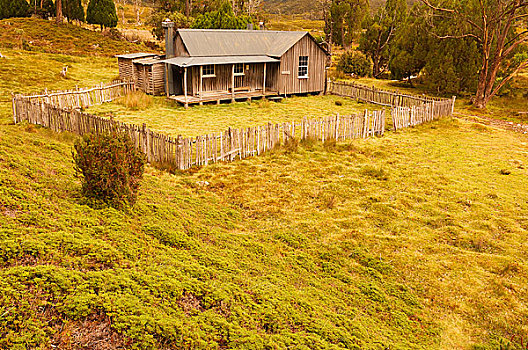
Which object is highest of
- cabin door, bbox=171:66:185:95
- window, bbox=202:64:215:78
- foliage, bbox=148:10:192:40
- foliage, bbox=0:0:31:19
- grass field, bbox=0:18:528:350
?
foliage, bbox=0:0:31:19

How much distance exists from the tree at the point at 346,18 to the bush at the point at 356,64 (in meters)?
18.1

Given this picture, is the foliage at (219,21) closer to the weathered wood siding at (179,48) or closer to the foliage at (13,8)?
the weathered wood siding at (179,48)

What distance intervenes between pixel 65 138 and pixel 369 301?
10630 mm

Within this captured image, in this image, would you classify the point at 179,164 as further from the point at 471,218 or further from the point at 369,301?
the point at 471,218

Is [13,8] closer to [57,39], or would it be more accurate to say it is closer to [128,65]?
[57,39]

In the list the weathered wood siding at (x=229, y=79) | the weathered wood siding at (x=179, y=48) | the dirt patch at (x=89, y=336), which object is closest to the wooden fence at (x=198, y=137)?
the dirt patch at (x=89, y=336)

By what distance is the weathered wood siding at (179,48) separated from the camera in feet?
76.1

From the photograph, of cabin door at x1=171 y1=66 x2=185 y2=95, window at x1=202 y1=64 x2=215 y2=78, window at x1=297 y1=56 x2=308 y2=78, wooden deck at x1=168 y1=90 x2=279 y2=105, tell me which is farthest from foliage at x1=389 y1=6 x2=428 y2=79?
cabin door at x1=171 y1=66 x2=185 y2=95

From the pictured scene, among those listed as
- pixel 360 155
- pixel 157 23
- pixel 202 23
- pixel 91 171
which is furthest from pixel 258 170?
pixel 157 23

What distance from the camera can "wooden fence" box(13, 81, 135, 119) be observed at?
16402 millimetres

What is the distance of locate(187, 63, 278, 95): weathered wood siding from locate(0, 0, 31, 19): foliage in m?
44.0

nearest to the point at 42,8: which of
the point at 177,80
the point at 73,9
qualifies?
the point at 73,9

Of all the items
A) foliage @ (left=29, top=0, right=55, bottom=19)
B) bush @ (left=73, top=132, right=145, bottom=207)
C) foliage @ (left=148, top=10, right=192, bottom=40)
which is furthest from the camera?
foliage @ (left=29, top=0, right=55, bottom=19)

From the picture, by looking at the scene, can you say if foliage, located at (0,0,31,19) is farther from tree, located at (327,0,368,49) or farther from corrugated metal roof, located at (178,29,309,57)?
tree, located at (327,0,368,49)
